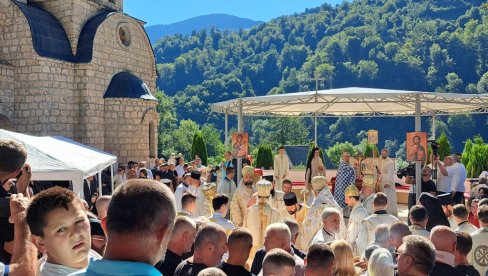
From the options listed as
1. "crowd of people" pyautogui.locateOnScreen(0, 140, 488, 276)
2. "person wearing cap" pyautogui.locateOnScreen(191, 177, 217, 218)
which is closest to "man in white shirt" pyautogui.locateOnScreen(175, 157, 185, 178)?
"person wearing cap" pyautogui.locateOnScreen(191, 177, 217, 218)

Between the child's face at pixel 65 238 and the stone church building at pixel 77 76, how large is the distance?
16.7 metres

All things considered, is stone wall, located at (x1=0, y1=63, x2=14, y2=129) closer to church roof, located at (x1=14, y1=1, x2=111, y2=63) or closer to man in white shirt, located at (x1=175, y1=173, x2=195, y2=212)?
church roof, located at (x1=14, y1=1, x2=111, y2=63)

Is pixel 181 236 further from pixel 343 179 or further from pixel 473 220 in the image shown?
pixel 343 179

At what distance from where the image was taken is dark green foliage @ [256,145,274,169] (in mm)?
25031

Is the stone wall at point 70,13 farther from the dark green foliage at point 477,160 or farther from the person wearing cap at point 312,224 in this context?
the dark green foliage at point 477,160

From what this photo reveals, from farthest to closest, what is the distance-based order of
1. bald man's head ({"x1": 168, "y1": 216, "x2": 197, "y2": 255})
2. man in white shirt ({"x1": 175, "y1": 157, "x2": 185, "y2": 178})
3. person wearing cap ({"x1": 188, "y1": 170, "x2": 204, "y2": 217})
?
man in white shirt ({"x1": 175, "y1": 157, "x2": 185, "y2": 178}) < person wearing cap ({"x1": 188, "y1": 170, "x2": 204, "y2": 217}) < bald man's head ({"x1": 168, "y1": 216, "x2": 197, "y2": 255})

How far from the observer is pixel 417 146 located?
39.2 ft

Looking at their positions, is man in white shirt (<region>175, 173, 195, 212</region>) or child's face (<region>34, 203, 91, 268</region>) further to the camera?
man in white shirt (<region>175, 173, 195, 212</region>)

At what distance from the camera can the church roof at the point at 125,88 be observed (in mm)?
19891

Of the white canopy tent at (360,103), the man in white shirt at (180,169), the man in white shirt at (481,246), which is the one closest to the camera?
the man in white shirt at (481,246)

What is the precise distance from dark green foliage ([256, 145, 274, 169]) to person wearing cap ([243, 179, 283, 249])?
17.5m

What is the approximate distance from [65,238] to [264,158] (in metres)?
22.8

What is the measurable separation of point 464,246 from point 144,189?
332cm

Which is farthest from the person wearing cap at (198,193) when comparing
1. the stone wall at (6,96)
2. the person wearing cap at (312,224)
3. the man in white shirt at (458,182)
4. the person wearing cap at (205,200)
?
the stone wall at (6,96)
